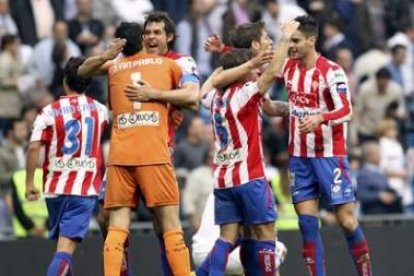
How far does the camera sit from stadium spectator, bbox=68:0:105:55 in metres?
23.2

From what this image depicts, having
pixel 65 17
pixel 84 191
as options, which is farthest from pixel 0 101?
pixel 84 191

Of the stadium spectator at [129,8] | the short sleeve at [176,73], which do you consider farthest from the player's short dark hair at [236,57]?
the stadium spectator at [129,8]

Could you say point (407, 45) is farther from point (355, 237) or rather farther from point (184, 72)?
point (184, 72)

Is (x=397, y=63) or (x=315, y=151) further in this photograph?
(x=397, y=63)

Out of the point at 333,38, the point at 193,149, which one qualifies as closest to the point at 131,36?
the point at 193,149

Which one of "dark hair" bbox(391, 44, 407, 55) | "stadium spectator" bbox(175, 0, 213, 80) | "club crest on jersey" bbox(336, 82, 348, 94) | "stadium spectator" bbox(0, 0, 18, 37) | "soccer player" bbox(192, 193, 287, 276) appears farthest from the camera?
"dark hair" bbox(391, 44, 407, 55)

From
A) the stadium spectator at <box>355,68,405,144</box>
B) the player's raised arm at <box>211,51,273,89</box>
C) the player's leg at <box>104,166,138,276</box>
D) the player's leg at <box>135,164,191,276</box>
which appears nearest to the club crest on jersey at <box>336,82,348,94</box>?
the player's raised arm at <box>211,51,273,89</box>

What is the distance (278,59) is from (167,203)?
1580 millimetres

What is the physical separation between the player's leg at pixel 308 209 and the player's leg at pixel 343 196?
102 millimetres

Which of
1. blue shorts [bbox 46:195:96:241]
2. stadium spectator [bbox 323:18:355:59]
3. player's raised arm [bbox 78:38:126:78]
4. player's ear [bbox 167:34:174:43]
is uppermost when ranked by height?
stadium spectator [bbox 323:18:355:59]

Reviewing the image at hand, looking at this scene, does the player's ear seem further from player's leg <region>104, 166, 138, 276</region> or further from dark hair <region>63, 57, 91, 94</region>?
player's leg <region>104, 166, 138, 276</region>

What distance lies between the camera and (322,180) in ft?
53.3

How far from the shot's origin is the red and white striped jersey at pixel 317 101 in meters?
16.1

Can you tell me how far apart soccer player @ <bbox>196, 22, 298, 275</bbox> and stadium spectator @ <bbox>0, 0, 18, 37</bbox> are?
25.1 ft
